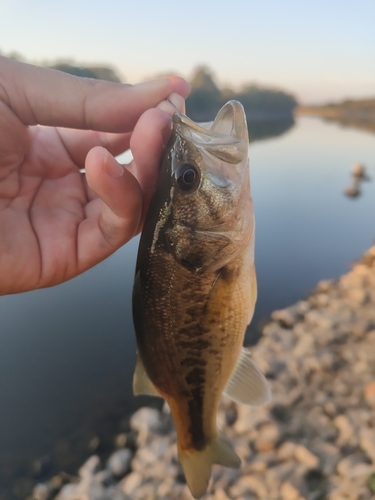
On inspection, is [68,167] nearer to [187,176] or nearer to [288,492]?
[187,176]

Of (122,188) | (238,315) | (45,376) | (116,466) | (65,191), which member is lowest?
(45,376)

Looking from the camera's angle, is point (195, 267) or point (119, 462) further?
point (119, 462)

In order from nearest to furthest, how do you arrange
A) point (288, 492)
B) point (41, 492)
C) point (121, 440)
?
point (288, 492)
point (41, 492)
point (121, 440)

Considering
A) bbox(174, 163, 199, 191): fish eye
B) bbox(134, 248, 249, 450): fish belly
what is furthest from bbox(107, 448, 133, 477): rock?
bbox(174, 163, 199, 191): fish eye

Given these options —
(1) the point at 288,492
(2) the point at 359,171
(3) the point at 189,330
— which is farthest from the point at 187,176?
(2) the point at 359,171

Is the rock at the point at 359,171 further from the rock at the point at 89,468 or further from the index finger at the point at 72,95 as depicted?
the index finger at the point at 72,95

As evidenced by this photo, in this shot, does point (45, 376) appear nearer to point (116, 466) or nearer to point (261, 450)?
point (116, 466)

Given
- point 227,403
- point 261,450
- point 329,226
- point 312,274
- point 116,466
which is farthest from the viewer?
point 329,226

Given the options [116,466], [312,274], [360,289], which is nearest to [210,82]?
[312,274]
